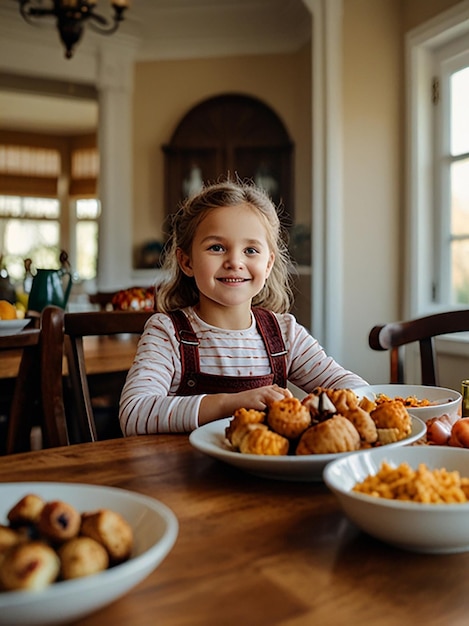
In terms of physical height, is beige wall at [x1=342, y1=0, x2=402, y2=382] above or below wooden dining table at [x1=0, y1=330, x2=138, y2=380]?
above

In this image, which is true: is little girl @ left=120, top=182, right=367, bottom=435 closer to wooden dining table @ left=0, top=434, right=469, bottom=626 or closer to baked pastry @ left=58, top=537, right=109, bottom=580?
wooden dining table @ left=0, top=434, right=469, bottom=626

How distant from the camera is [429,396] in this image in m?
1.08

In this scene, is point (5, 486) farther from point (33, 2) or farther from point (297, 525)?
point (33, 2)

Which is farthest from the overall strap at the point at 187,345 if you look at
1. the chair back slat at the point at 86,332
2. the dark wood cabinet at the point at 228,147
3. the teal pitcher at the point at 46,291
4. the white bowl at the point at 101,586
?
the dark wood cabinet at the point at 228,147

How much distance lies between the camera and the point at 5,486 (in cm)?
57

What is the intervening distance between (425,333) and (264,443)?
101cm

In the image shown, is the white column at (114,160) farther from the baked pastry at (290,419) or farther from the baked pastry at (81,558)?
the baked pastry at (81,558)

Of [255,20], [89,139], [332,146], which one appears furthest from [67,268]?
[89,139]

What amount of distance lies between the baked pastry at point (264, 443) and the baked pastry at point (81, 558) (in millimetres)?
296

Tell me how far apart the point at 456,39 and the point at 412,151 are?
0.60 m

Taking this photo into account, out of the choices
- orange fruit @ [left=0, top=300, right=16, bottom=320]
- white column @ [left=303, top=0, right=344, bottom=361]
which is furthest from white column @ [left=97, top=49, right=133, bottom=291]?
orange fruit @ [left=0, top=300, right=16, bottom=320]

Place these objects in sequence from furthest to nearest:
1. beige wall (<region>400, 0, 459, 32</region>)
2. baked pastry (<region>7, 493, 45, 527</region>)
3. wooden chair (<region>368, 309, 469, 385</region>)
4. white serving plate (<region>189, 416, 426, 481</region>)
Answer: beige wall (<region>400, 0, 459, 32</region>) < wooden chair (<region>368, 309, 469, 385</region>) < white serving plate (<region>189, 416, 426, 481</region>) < baked pastry (<region>7, 493, 45, 527</region>)

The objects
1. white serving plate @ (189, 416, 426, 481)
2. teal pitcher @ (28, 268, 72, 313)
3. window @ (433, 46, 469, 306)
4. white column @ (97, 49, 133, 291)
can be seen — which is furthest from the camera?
white column @ (97, 49, 133, 291)

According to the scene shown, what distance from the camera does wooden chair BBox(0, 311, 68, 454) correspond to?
1.09 meters
